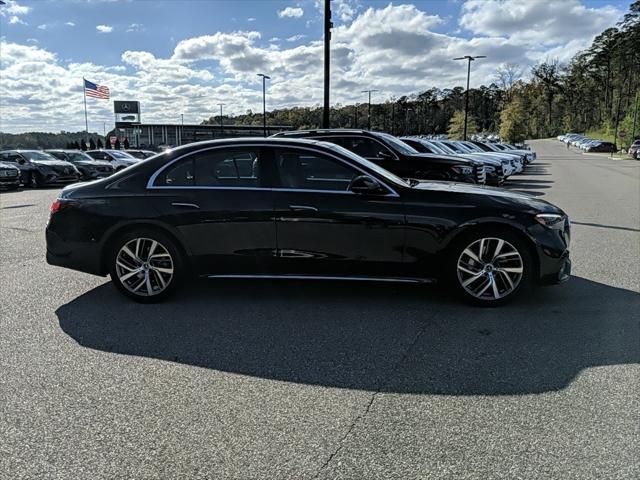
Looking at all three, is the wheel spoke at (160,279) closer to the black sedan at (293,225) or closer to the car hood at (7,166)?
the black sedan at (293,225)

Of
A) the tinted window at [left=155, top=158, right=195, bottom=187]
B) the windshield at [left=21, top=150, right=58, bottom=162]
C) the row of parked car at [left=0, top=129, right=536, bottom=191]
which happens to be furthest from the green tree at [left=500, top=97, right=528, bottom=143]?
the tinted window at [left=155, top=158, right=195, bottom=187]

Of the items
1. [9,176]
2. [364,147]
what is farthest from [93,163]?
[364,147]

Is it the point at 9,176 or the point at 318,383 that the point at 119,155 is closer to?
the point at 9,176

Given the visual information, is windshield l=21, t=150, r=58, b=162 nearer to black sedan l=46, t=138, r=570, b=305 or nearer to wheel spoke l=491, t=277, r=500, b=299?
black sedan l=46, t=138, r=570, b=305

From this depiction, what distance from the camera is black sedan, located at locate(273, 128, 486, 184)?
34.3 ft

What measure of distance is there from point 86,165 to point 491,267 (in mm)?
23473

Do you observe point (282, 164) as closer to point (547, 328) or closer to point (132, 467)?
point (547, 328)

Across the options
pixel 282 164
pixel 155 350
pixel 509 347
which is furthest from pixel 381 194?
pixel 155 350

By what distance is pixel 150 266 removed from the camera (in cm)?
526

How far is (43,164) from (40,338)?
67.5 ft

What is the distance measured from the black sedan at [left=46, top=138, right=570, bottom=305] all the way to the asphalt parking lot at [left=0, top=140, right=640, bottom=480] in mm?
357

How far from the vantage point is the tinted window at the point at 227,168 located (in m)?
5.21

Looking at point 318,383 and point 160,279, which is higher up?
point 160,279

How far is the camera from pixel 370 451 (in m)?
2.78
